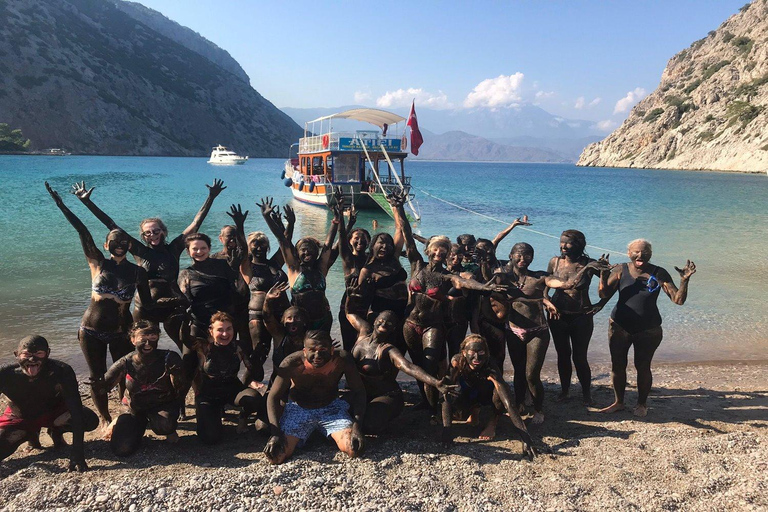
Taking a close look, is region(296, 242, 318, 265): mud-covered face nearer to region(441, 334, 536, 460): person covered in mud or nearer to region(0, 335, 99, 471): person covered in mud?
region(441, 334, 536, 460): person covered in mud

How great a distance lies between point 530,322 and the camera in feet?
17.9

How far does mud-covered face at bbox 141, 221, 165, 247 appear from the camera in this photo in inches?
223

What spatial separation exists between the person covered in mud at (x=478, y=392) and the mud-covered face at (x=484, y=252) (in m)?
1.28

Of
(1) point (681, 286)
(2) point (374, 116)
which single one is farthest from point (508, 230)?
(2) point (374, 116)

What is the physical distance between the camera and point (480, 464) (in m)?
4.49

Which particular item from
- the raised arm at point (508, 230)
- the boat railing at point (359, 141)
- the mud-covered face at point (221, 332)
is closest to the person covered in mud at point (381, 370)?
the mud-covered face at point (221, 332)

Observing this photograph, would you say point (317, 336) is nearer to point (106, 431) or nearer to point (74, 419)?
point (74, 419)


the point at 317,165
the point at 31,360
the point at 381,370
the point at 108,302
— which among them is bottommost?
the point at 381,370

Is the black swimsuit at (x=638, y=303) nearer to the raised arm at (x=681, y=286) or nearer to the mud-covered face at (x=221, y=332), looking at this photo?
the raised arm at (x=681, y=286)

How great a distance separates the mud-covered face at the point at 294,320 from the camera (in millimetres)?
4988

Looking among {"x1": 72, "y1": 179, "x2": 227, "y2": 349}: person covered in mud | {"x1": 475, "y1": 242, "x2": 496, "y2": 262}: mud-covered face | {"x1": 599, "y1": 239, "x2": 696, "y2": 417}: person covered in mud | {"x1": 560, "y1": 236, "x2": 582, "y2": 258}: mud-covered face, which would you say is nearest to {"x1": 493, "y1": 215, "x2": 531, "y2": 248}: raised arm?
{"x1": 475, "y1": 242, "x2": 496, "y2": 262}: mud-covered face

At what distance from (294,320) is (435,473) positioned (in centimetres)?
178

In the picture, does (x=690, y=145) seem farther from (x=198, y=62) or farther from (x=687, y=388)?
(x=198, y=62)

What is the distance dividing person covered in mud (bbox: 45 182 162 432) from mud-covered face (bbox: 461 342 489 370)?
285 cm
